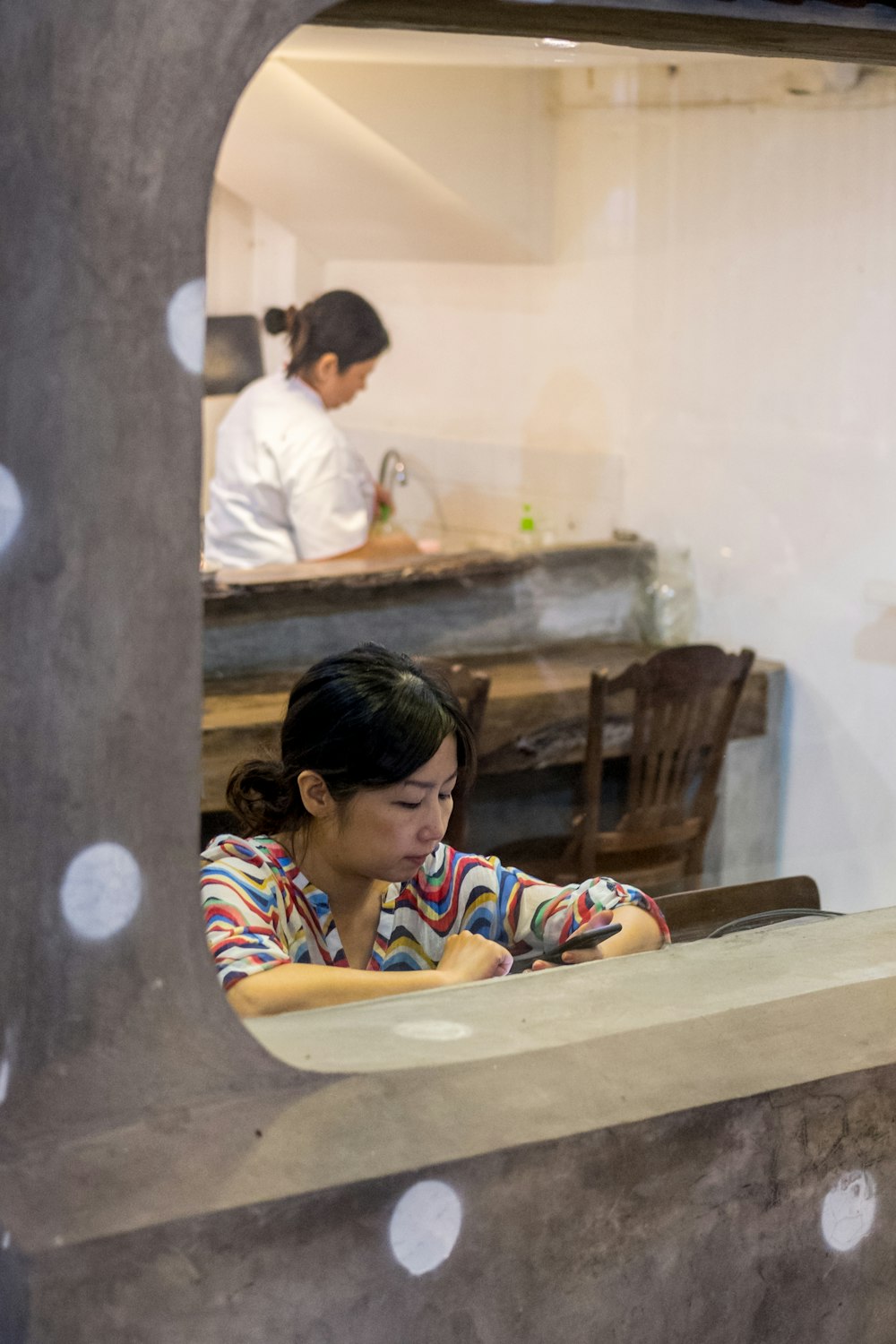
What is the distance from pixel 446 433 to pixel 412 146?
2.51ft

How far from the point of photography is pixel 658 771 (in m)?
3.15

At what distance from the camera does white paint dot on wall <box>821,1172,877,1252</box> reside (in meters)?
1.21

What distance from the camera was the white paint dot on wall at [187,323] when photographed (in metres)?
0.97

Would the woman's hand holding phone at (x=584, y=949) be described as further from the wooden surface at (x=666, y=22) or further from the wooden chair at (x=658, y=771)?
the wooden chair at (x=658, y=771)

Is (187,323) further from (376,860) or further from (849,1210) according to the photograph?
(849,1210)

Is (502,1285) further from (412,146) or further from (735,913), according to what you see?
(412,146)

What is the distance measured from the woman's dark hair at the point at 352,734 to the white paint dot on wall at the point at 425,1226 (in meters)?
0.55

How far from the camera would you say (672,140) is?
3.53m

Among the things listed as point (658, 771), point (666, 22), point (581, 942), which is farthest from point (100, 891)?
point (658, 771)

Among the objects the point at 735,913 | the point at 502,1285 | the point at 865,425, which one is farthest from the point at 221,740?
the point at 502,1285

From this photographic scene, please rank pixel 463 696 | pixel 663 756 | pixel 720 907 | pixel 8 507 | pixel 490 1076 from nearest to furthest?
pixel 8 507 < pixel 490 1076 < pixel 720 907 < pixel 463 696 < pixel 663 756

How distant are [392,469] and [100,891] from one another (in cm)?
338

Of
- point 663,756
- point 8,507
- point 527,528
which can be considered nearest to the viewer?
point 8,507

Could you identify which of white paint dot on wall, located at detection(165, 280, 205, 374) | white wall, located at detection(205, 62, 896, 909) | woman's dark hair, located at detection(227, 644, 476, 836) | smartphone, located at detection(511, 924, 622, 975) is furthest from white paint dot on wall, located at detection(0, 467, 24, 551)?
white wall, located at detection(205, 62, 896, 909)
